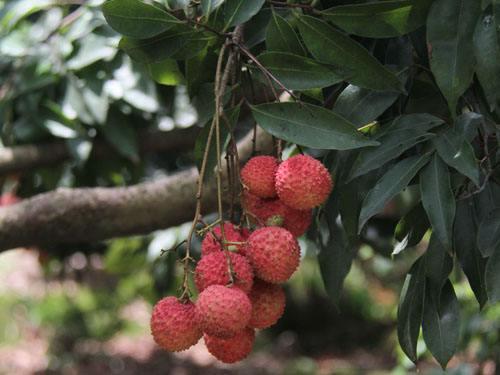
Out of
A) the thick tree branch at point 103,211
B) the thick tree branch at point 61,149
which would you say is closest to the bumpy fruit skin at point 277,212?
the thick tree branch at point 103,211

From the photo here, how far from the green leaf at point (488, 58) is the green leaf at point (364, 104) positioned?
119 mm

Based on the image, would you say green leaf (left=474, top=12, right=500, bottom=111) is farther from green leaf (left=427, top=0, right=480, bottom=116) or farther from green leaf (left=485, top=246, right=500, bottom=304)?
green leaf (left=485, top=246, right=500, bottom=304)

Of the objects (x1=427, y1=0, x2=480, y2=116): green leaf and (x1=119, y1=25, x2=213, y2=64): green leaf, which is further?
(x1=119, y1=25, x2=213, y2=64): green leaf

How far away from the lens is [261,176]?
92 cm

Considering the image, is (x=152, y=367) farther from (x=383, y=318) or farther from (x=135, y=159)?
(x=135, y=159)

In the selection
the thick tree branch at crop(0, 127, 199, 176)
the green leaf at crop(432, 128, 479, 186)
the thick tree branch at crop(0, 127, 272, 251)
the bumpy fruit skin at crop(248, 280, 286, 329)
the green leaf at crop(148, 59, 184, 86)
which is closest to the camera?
the green leaf at crop(432, 128, 479, 186)

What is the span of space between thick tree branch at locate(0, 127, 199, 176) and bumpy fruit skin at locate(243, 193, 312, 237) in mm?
1042

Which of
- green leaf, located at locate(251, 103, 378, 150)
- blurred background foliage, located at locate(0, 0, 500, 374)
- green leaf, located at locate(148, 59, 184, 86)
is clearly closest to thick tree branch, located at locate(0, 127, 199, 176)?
blurred background foliage, located at locate(0, 0, 500, 374)

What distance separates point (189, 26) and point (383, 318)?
16.0 feet

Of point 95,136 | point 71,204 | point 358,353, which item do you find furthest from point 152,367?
point 71,204

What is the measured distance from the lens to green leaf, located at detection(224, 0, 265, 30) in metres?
0.94

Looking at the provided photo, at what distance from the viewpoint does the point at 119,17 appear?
920 mm

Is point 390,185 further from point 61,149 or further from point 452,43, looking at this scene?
point 61,149

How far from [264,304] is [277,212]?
12 centimetres
